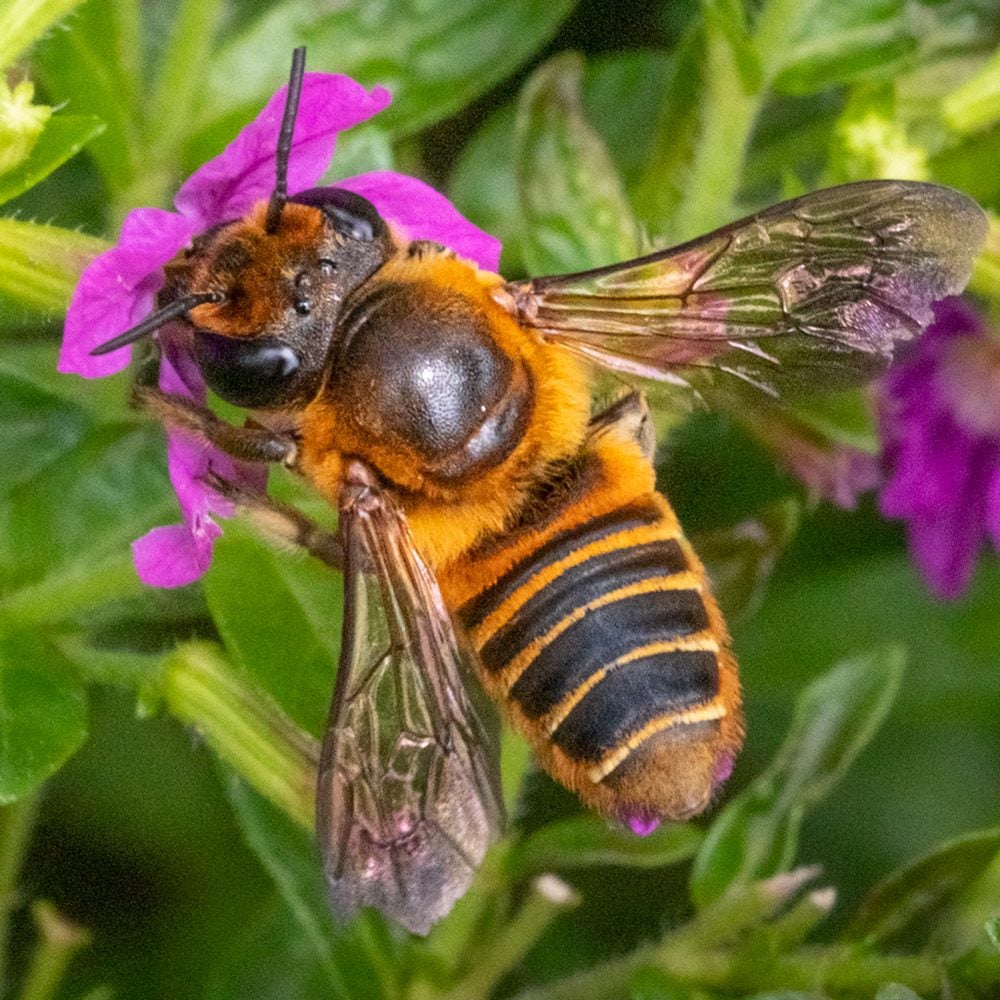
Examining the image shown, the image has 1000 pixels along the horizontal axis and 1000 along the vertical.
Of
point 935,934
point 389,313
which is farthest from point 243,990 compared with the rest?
point 389,313

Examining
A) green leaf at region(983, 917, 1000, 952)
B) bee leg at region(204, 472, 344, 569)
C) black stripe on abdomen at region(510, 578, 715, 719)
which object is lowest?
green leaf at region(983, 917, 1000, 952)

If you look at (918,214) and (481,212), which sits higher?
(918,214)

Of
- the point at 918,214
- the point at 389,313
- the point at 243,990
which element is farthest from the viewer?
the point at 243,990

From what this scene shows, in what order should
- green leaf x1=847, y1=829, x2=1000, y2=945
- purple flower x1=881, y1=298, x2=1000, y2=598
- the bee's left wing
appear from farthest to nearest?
purple flower x1=881, y1=298, x2=1000, y2=598 → green leaf x1=847, y1=829, x2=1000, y2=945 → the bee's left wing

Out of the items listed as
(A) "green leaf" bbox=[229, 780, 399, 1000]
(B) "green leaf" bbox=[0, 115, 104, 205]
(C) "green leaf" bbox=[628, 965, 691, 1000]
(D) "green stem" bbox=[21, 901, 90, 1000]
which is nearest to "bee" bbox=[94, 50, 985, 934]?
(B) "green leaf" bbox=[0, 115, 104, 205]

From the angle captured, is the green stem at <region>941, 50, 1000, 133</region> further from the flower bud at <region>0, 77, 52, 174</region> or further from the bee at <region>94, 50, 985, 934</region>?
the flower bud at <region>0, 77, 52, 174</region>

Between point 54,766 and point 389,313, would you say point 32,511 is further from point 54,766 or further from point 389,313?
point 389,313

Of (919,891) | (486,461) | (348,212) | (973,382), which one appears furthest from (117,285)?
(973,382)
